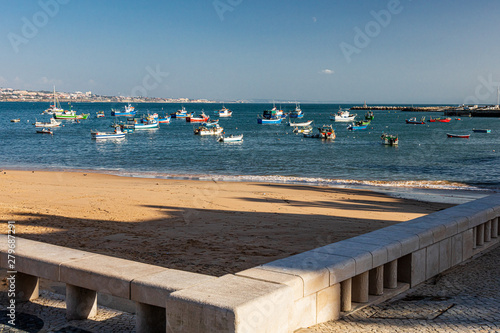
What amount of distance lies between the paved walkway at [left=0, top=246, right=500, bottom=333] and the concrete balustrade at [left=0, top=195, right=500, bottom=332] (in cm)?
13

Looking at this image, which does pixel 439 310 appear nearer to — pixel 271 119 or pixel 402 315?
pixel 402 315

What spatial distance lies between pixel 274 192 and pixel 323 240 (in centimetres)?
1065

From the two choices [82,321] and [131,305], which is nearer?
[82,321]

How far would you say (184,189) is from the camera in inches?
875

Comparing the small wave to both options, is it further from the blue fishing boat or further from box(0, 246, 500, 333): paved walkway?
the blue fishing boat

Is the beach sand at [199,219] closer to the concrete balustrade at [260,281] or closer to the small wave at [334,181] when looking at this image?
the concrete balustrade at [260,281]

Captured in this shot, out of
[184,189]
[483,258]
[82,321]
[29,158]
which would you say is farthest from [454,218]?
[29,158]

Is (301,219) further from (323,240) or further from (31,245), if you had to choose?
(31,245)

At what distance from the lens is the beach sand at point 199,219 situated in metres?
9.68

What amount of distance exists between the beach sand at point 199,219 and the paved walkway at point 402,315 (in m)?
2.91

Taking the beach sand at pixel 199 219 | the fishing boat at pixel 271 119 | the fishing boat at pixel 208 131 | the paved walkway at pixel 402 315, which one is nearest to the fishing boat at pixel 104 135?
the fishing boat at pixel 208 131

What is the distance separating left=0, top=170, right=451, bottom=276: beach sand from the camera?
968 centimetres

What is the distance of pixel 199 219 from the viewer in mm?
13820

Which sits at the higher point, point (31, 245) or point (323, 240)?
point (31, 245)
